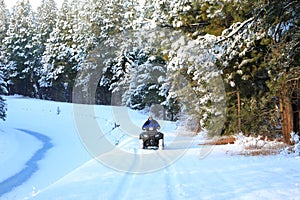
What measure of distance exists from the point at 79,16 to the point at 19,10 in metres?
16.7

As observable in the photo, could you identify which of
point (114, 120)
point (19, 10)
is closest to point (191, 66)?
point (114, 120)

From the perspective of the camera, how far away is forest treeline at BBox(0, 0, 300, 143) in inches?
423

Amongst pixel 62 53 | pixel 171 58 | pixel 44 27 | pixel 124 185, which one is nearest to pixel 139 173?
pixel 124 185

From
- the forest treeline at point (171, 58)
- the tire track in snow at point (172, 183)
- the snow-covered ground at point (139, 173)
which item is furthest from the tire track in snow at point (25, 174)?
the forest treeline at point (171, 58)

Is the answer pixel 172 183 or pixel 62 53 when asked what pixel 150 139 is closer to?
pixel 172 183

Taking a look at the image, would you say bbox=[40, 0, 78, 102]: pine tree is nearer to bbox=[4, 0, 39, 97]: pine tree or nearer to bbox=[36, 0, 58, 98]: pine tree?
bbox=[36, 0, 58, 98]: pine tree

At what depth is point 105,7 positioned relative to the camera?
141 feet

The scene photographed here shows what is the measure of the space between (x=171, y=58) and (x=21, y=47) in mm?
45441

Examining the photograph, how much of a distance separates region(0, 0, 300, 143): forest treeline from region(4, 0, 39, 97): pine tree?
16 cm

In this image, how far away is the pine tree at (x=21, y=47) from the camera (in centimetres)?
5591

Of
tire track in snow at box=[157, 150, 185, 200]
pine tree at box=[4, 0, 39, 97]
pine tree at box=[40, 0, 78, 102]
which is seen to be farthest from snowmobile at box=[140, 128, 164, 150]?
pine tree at box=[4, 0, 39, 97]

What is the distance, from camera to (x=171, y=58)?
53.6 feet

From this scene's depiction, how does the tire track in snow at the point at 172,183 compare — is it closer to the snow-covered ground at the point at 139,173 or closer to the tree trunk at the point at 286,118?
the snow-covered ground at the point at 139,173

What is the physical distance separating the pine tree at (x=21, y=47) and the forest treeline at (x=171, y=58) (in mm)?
163
